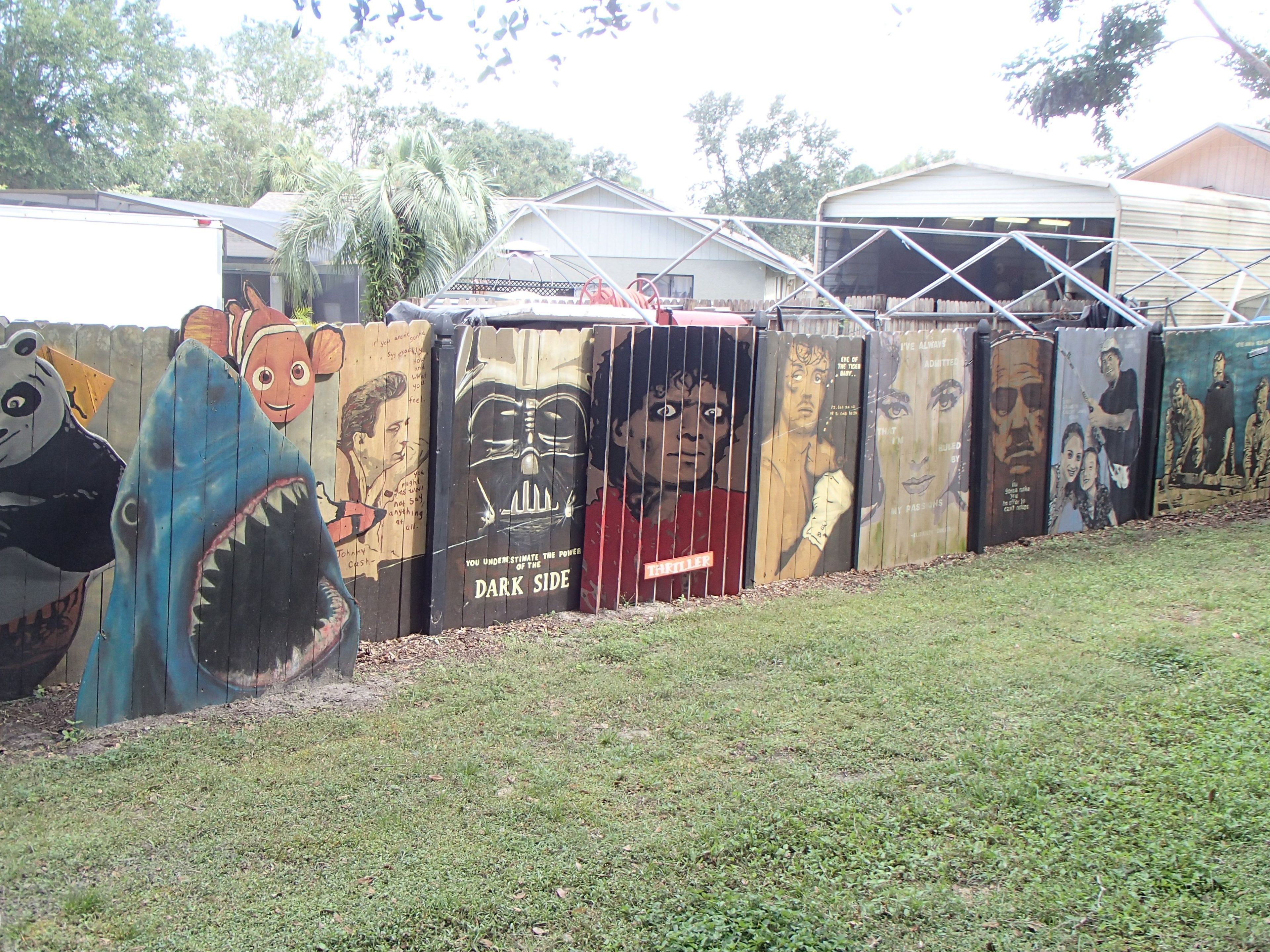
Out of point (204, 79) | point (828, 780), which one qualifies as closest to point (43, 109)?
point (204, 79)

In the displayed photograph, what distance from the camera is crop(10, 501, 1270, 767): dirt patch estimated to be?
14.4 ft

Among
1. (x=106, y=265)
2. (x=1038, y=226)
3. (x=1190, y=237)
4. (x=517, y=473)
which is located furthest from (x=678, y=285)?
(x=517, y=473)

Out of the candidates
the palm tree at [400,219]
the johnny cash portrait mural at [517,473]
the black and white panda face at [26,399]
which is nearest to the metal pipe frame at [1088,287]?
the johnny cash portrait mural at [517,473]

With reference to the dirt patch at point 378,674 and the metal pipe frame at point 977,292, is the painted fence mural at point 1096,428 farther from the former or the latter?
the dirt patch at point 378,674

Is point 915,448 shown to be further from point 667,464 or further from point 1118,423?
point 1118,423

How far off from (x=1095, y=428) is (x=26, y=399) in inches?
329

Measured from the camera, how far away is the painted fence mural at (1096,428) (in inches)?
365

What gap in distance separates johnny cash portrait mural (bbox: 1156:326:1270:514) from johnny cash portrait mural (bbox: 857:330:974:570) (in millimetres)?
2795

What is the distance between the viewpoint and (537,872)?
355 centimetres

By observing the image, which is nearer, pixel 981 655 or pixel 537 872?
pixel 537 872

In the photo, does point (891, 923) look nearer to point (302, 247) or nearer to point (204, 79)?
point (302, 247)

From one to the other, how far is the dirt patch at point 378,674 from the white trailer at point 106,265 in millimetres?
11480

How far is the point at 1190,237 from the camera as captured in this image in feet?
68.5

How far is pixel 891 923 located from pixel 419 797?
1752mm
